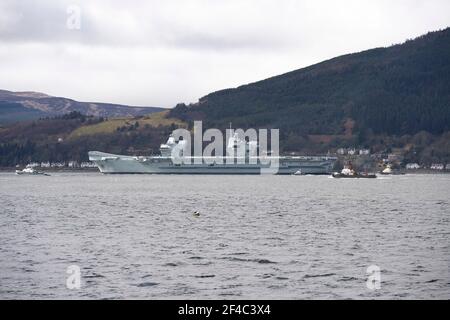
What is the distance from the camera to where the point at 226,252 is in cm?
4725

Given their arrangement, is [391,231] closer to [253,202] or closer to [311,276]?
[311,276]

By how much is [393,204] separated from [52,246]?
47.5 metres

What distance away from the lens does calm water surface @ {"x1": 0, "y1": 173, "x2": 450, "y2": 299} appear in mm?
36156

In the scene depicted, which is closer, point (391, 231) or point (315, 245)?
point (315, 245)

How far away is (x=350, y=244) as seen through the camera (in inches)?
2008

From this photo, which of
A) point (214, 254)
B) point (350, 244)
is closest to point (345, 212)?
point (350, 244)

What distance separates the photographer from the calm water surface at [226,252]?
3616 cm

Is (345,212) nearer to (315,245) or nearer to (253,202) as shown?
(253,202)

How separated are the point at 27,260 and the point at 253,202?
5061 cm

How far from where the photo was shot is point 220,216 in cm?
7288
